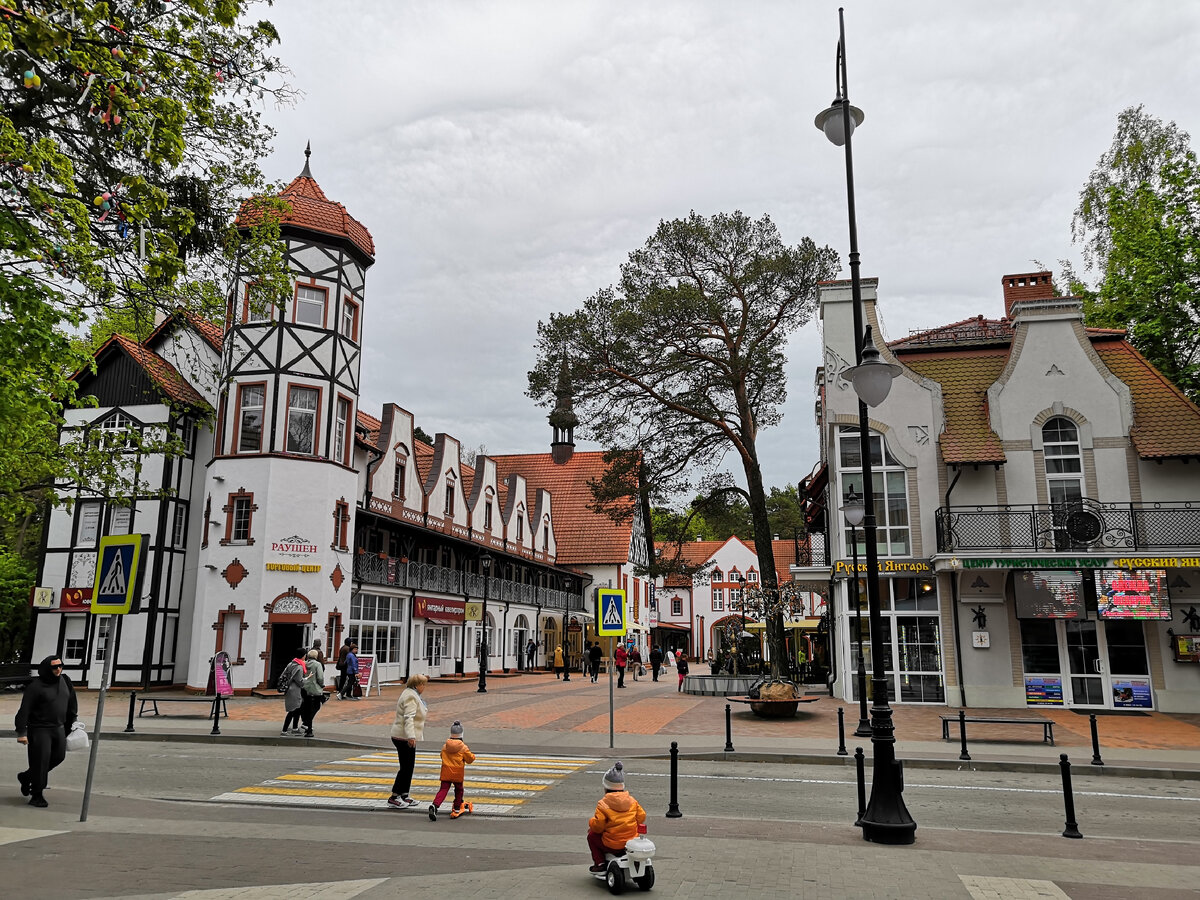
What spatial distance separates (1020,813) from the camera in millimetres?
10758

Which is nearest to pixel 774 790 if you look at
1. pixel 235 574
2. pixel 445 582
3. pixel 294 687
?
pixel 294 687

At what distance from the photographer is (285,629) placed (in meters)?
27.5

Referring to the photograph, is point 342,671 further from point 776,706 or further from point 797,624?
point 797,624

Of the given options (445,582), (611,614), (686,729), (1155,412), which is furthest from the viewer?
(445,582)

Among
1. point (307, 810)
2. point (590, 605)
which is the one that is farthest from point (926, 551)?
point (590, 605)

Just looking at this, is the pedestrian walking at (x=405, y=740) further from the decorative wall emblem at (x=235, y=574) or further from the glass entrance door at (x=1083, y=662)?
the glass entrance door at (x=1083, y=662)

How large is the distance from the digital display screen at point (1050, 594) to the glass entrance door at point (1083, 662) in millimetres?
721

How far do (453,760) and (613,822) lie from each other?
332cm

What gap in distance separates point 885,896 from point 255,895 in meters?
4.78

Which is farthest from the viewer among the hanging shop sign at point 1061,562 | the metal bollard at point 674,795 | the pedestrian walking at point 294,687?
the hanging shop sign at point 1061,562

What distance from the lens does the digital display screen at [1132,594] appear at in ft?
71.7

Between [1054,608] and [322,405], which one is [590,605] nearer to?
[322,405]

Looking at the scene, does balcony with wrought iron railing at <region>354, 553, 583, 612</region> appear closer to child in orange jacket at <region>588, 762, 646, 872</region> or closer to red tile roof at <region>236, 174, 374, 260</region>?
red tile roof at <region>236, 174, 374, 260</region>

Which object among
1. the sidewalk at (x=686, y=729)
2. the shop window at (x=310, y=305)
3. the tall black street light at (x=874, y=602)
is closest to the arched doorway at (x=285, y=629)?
the sidewalk at (x=686, y=729)
